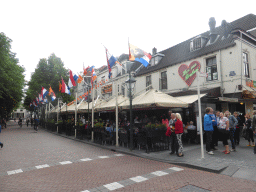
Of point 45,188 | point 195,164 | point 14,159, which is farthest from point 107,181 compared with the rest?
point 14,159

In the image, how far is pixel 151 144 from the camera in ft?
27.7

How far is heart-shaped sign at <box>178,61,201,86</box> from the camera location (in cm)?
1537

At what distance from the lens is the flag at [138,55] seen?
9.29 m

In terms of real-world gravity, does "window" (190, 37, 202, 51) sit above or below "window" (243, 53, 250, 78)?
above

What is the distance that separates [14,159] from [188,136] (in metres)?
8.70

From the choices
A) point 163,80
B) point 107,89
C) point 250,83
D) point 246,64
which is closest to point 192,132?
point 250,83

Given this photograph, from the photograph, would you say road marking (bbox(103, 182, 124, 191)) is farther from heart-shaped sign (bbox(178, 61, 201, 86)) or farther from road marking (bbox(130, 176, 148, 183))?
heart-shaped sign (bbox(178, 61, 201, 86))

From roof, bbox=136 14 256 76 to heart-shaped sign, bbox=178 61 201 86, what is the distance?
2.05 feet

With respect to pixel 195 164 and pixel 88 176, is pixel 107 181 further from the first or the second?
pixel 195 164

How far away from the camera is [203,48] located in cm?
1573

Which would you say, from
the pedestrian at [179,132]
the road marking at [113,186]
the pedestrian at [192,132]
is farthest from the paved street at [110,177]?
the pedestrian at [192,132]

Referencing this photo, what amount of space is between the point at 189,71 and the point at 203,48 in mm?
2306

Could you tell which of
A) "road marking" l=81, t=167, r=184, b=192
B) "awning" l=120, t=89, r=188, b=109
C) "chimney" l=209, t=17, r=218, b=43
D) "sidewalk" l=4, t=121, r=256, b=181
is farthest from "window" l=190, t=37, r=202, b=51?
"road marking" l=81, t=167, r=184, b=192

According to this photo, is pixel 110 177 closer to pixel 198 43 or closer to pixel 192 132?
pixel 192 132
